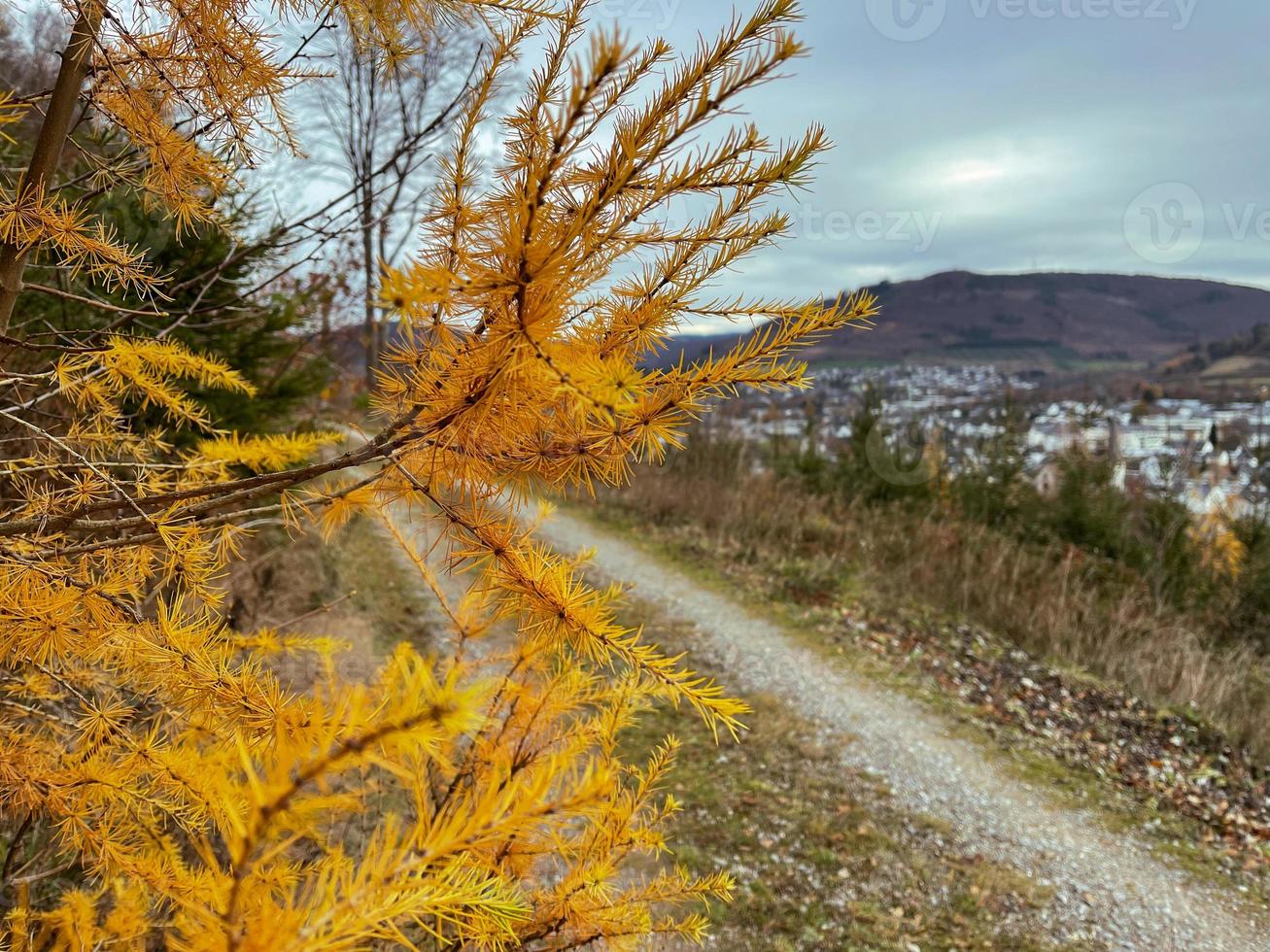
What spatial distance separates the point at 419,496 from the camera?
1.07 m

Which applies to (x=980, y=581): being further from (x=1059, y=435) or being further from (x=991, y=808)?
(x=1059, y=435)

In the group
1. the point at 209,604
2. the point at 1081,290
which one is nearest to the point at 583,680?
the point at 209,604

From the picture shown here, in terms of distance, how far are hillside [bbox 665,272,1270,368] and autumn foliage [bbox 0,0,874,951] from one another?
64.6 meters

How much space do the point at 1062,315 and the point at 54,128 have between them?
8626cm

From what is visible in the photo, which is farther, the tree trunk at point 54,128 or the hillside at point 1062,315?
the hillside at point 1062,315

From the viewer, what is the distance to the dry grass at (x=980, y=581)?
20.9 feet

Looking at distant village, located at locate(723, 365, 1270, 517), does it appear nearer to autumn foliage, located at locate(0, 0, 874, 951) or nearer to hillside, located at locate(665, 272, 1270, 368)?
autumn foliage, located at locate(0, 0, 874, 951)

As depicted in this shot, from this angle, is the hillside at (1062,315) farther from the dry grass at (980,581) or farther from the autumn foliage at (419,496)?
the autumn foliage at (419,496)

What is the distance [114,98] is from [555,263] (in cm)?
134

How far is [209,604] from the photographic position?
1.26m

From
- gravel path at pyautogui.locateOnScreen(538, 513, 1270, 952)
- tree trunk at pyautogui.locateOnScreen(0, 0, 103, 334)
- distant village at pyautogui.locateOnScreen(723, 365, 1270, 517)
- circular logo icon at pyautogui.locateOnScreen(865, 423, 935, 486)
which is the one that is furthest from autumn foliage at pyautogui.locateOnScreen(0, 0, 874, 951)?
circular logo icon at pyautogui.locateOnScreen(865, 423, 935, 486)

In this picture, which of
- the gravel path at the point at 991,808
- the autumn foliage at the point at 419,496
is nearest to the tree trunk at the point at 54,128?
the autumn foliage at the point at 419,496

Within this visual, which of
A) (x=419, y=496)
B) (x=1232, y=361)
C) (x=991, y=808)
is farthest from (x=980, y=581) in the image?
(x=1232, y=361)

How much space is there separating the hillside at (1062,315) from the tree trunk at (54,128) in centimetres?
6481
